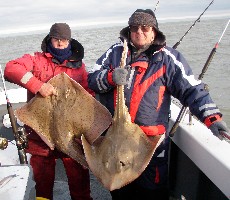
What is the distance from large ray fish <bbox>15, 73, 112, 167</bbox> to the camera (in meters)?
3.08

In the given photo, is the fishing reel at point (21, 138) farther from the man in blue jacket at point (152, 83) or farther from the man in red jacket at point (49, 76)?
the man in blue jacket at point (152, 83)

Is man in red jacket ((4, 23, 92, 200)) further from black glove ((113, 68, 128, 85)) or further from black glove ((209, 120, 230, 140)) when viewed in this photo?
black glove ((209, 120, 230, 140))

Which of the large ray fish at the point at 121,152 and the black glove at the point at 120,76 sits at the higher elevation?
the black glove at the point at 120,76

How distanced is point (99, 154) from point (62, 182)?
1.90 meters

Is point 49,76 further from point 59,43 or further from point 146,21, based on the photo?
point 146,21

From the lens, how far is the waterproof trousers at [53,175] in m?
3.54

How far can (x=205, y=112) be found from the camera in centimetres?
277

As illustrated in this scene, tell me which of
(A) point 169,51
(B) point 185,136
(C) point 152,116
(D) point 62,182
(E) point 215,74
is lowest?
(E) point 215,74

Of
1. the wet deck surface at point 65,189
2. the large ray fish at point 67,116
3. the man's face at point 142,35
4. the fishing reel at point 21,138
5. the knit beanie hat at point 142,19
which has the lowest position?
the wet deck surface at point 65,189

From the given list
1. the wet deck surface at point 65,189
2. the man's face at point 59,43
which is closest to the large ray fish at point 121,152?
the man's face at point 59,43

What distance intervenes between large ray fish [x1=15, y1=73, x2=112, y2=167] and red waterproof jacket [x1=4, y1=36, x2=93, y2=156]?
23 cm

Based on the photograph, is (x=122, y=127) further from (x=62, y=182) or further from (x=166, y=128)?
(x=62, y=182)

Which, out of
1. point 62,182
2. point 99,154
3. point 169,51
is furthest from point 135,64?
point 62,182

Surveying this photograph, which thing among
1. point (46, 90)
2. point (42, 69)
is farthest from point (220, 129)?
point (42, 69)
